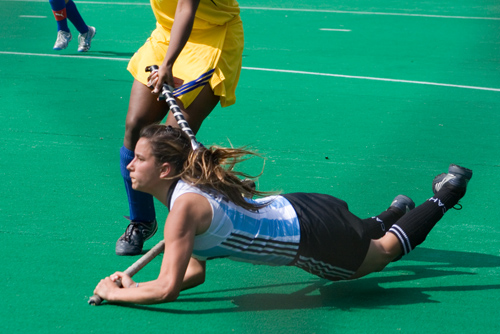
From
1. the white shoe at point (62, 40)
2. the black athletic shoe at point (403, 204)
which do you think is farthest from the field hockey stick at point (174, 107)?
the white shoe at point (62, 40)

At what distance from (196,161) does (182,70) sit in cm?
78

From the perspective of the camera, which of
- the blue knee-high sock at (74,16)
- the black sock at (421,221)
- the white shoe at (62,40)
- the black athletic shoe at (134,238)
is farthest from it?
the white shoe at (62,40)

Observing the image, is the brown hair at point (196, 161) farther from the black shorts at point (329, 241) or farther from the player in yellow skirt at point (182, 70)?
the player in yellow skirt at point (182, 70)

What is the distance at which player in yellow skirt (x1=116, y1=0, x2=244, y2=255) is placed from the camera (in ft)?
12.5

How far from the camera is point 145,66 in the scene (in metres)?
4.02

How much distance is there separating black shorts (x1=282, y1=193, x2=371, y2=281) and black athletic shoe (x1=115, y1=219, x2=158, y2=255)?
0.95m

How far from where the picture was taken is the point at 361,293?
3.65 metres

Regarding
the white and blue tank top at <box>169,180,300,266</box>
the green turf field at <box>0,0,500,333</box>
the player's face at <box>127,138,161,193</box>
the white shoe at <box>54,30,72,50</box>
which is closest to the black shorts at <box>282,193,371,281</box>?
the white and blue tank top at <box>169,180,300,266</box>

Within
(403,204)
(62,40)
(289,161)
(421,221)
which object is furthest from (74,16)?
(421,221)

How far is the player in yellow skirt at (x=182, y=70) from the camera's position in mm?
3811

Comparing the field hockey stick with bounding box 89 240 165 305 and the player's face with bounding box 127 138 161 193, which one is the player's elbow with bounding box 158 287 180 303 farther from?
the player's face with bounding box 127 138 161 193

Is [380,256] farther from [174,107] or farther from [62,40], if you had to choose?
[62,40]

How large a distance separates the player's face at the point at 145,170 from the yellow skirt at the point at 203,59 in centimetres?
58

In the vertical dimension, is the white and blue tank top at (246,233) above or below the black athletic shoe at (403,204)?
above
